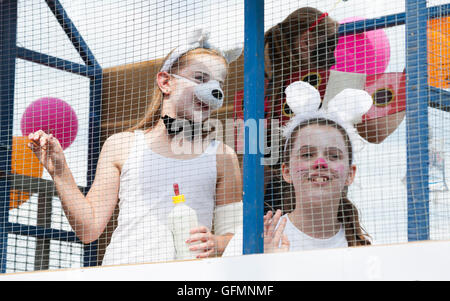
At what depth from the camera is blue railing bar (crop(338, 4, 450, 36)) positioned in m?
1.89

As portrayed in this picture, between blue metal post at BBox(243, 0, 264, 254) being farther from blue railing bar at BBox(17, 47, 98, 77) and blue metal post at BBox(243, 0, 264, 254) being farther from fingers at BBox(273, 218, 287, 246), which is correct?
blue railing bar at BBox(17, 47, 98, 77)

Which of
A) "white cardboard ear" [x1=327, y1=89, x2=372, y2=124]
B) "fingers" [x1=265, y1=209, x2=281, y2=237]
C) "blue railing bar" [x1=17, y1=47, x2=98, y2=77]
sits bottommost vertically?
"fingers" [x1=265, y1=209, x2=281, y2=237]

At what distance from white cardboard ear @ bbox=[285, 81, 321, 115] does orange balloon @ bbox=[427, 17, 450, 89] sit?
38 cm

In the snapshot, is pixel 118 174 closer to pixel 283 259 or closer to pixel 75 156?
pixel 75 156

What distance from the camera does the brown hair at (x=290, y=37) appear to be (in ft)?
7.48

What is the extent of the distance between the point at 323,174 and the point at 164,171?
564mm

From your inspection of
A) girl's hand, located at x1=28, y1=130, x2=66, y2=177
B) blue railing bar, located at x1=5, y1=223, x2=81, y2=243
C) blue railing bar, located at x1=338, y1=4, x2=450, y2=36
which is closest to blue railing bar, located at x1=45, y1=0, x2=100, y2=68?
girl's hand, located at x1=28, y1=130, x2=66, y2=177

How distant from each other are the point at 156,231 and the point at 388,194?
29.7 inches

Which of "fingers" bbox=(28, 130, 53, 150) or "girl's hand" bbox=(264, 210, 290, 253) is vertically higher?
"fingers" bbox=(28, 130, 53, 150)

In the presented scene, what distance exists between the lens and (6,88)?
2471 millimetres

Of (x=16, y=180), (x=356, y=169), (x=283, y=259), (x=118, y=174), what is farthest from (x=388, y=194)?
(x=16, y=180)

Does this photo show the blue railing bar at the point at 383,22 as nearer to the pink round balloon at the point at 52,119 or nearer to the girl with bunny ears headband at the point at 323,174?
the girl with bunny ears headband at the point at 323,174

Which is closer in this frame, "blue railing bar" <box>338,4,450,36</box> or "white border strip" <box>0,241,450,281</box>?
"white border strip" <box>0,241,450,281</box>

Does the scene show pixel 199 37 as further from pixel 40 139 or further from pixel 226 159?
pixel 40 139
